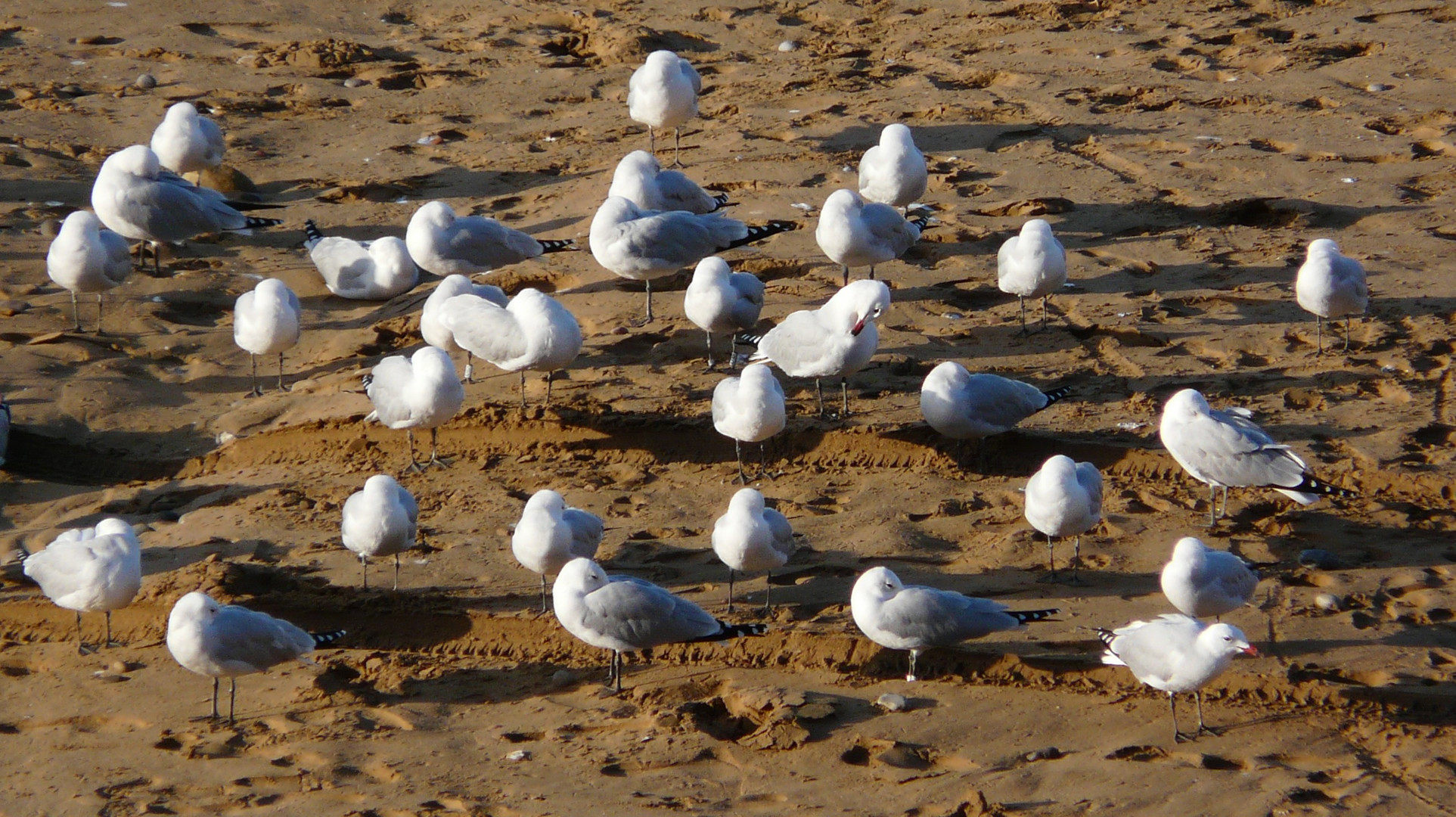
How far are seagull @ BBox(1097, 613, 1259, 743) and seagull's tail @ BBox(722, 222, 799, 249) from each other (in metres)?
4.23

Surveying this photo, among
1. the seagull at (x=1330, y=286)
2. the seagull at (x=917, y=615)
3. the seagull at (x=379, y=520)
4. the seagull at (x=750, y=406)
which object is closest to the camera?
the seagull at (x=917, y=615)

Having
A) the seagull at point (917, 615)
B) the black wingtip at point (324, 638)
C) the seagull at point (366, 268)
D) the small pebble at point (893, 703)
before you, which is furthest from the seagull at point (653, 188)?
the small pebble at point (893, 703)

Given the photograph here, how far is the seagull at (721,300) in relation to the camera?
7973mm

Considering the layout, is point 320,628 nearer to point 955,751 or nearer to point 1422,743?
point 955,751

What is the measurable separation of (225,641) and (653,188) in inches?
180

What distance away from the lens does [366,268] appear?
9.16 metres

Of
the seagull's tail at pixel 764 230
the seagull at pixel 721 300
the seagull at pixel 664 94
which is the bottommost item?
the seagull at pixel 721 300

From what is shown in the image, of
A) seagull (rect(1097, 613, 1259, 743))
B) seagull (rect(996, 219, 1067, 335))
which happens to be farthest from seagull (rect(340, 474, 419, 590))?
seagull (rect(996, 219, 1067, 335))

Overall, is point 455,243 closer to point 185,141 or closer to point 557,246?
point 557,246

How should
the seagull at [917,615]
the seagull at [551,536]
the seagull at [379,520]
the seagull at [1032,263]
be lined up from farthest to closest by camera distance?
the seagull at [1032,263], the seagull at [379,520], the seagull at [551,536], the seagull at [917,615]

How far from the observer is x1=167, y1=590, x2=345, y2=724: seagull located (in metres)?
5.54

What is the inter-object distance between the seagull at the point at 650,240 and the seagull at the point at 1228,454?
298cm

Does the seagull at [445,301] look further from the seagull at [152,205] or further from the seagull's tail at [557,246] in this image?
the seagull at [152,205]

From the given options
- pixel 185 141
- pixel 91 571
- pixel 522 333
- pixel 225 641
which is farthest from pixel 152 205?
pixel 225 641
